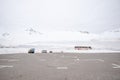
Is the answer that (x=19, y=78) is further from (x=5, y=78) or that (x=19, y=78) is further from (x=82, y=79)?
(x=82, y=79)

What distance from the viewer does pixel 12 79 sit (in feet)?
19.2

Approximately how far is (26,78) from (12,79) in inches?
25.8

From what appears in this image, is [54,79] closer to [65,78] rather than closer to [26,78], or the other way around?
[65,78]

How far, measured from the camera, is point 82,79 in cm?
593

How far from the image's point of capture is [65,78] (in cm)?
607

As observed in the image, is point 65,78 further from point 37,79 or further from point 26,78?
point 26,78

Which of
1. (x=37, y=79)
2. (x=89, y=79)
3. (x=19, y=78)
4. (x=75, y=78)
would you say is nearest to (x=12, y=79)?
(x=19, y=78)

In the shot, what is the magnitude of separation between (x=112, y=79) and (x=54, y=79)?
282cm

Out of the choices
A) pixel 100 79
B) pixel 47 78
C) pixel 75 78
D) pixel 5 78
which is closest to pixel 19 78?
pixel 5 78

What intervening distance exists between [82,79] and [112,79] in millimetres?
1443

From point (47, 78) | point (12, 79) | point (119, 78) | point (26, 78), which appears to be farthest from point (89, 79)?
point (12, 79)

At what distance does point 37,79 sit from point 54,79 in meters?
0.83

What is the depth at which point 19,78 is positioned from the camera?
602cm

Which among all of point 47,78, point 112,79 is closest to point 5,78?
point 47,78
